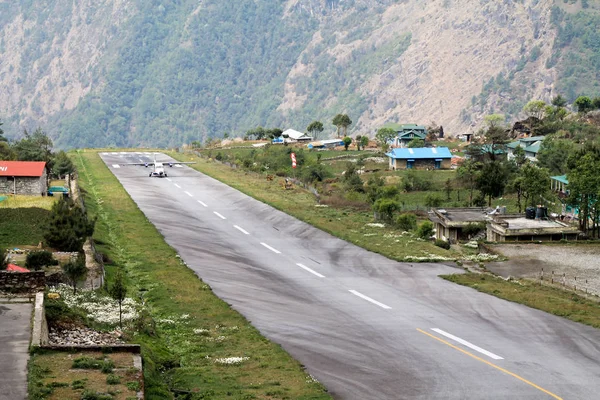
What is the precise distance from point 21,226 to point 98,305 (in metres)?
23.6

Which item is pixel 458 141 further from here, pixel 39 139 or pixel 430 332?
pixel 430 332

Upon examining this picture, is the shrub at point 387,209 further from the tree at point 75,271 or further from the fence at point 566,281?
the tree at point 75,271

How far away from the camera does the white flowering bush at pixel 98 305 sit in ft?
138

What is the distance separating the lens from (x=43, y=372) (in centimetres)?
2967

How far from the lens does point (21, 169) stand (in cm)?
9012

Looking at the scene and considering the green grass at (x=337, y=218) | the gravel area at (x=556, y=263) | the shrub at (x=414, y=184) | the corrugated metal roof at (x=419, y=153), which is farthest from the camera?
the corrugated metal roof at (x=419, y=153)

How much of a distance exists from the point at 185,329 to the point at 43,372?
13.1 metres

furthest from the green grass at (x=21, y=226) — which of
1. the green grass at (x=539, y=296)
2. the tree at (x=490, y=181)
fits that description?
the tree at (x=490, y=181)

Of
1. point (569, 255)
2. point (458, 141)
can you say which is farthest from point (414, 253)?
point (458, 141)

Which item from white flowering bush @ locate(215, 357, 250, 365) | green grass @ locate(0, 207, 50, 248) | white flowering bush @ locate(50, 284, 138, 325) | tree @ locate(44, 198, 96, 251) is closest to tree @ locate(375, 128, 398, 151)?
green grass @ locate(0, 207, 50, 248)

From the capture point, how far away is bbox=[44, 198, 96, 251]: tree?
56.5 m

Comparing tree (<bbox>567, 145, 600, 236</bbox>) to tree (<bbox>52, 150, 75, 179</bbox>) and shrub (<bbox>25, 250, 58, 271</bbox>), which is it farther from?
tree (<bbox>52, 150, 75, 179</bbox>)

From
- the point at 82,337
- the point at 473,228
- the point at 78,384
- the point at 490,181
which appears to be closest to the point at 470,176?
the point at 490,181

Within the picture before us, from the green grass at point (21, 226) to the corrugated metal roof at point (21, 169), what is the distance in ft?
62.7
